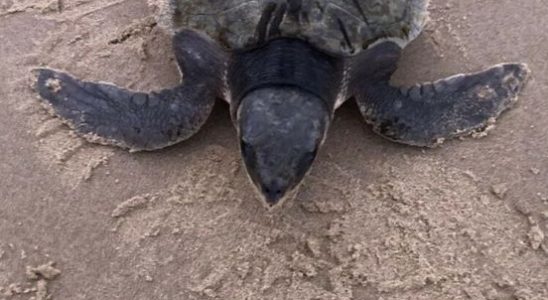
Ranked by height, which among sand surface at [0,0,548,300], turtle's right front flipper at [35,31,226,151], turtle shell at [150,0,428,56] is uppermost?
turtle shell at [150,0,428,56]

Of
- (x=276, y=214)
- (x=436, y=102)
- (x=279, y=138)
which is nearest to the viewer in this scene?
(x=279, y=138)

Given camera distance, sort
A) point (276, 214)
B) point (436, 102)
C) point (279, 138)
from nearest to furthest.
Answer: point (279, 138) → point (276, 214) → point (436, 102)

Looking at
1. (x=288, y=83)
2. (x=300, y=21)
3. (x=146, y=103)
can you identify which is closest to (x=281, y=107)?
(x=288, y=83)

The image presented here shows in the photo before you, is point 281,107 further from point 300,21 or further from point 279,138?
point 300,21

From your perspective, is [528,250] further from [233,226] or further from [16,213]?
[16,213]

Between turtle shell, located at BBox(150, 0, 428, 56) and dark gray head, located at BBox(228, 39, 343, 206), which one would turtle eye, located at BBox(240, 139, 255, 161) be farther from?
turtle shell, located at BBox(150, 0, 428, 56)

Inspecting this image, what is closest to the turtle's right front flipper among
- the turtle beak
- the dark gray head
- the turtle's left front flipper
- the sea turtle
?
the sea turtle

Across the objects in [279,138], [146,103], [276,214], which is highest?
[279,138]
